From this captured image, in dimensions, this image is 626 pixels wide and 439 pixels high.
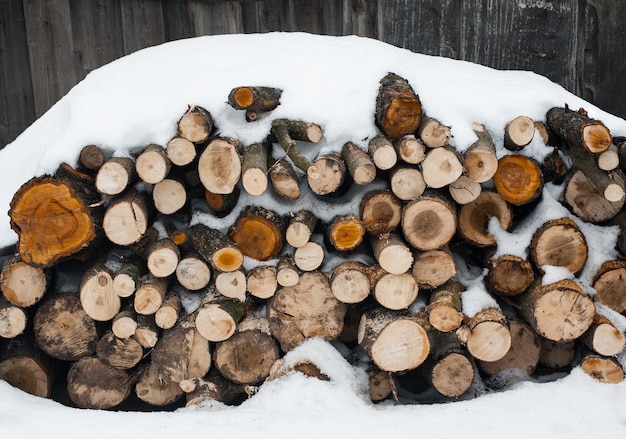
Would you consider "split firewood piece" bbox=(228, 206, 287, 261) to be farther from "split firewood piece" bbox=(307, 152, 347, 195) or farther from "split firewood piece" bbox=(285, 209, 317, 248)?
"split firewood piece" bbox=(307, 152, 347, 195)

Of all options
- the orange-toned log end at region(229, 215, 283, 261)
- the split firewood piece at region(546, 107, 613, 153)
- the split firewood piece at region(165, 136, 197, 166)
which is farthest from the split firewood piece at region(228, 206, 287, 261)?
the split firewood piece at region(546, 107, 613, 153)

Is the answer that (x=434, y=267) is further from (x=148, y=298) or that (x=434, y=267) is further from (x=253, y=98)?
(x=148, y=298)

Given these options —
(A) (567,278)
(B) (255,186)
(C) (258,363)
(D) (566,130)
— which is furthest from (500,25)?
(C) (258,363)

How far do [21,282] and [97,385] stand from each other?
609 millimetres

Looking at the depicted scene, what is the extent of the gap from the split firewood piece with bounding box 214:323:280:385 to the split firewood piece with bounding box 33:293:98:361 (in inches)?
25.8

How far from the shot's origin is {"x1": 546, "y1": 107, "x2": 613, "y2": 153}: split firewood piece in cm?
281

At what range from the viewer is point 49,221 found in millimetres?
2906

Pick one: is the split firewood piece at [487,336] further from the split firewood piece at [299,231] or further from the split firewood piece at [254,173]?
the split firewood piece at [254,173]

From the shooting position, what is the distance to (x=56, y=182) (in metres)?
2.88

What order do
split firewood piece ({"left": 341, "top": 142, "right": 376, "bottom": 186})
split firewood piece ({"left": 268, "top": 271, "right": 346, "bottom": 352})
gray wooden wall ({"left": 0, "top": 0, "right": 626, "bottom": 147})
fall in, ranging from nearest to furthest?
split firewood piece ({"left": 341, "top": 142, "right": 376, "bottom": 186}) → split firewood piece ({"left": 268, "top": 271, "right": 346, "bottom": 352}) → gray wooden wall ({"left": 0, "top": 0, "right": 626, "bottom": 147})

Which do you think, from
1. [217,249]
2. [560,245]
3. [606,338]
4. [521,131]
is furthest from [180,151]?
[606,338]

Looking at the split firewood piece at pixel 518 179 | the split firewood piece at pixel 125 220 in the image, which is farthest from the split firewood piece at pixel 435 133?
the split firewood piece at pixel 125 220

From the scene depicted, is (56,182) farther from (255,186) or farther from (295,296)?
(295,296)

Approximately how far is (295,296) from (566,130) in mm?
1493
